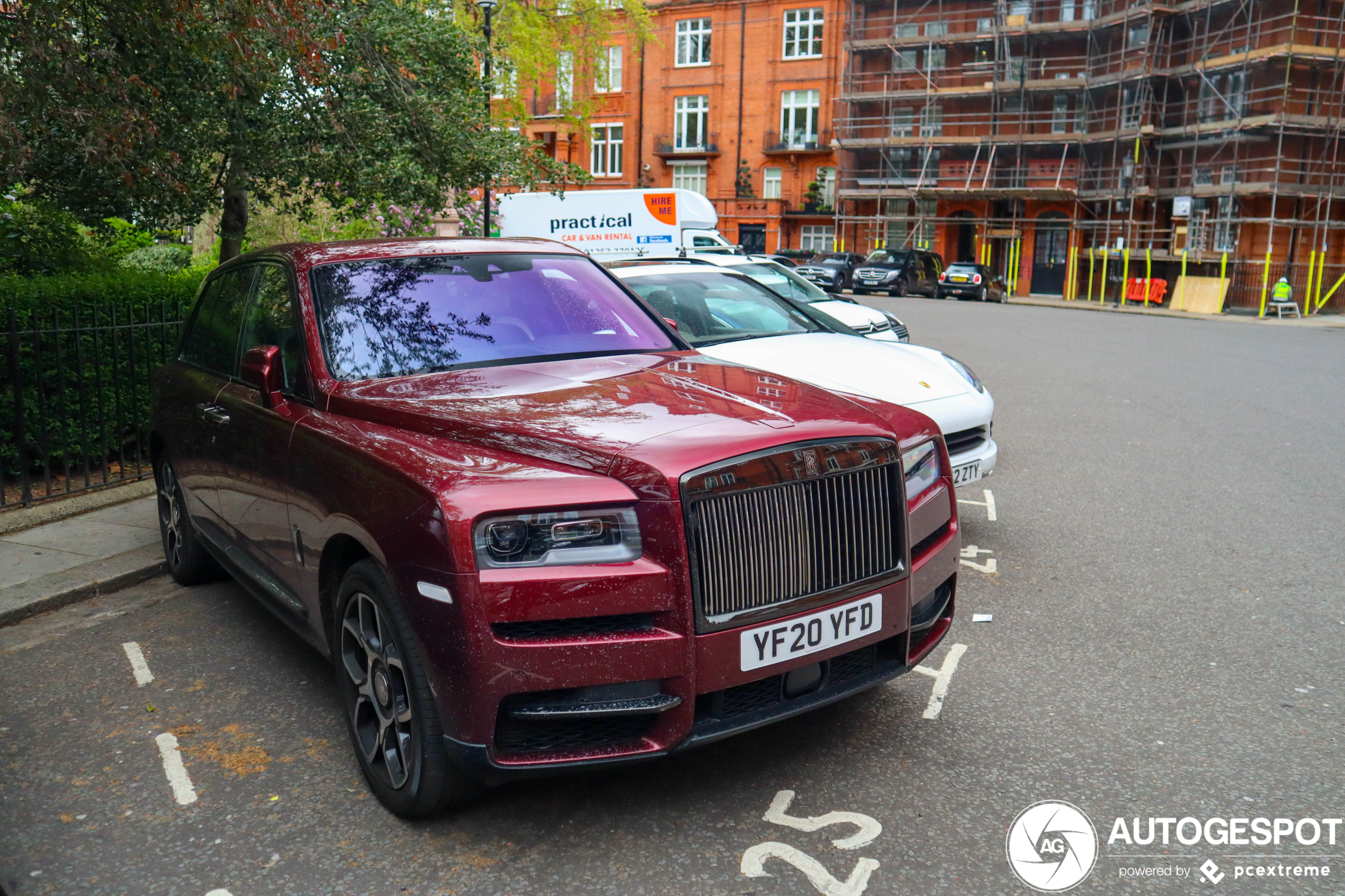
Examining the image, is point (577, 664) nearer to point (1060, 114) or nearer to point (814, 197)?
point (1060, 114)

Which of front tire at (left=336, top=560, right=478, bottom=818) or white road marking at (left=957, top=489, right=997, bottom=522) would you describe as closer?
front tire at (left=336, top=560, right=478, bottom=818)

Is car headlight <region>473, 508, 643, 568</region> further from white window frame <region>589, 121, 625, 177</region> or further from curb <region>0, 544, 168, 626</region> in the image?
white window frame <region>589, 121, 625, 177</region>

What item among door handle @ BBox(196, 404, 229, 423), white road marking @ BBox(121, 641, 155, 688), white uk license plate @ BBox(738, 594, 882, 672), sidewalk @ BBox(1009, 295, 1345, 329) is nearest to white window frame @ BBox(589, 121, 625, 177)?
sidewalk @ BBox(1009, 295, 1345, 329)

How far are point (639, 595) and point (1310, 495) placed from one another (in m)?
6.66

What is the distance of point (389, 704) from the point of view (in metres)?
3.37

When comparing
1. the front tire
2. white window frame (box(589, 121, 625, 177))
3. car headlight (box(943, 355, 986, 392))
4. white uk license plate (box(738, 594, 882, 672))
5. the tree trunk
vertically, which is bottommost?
the front tire

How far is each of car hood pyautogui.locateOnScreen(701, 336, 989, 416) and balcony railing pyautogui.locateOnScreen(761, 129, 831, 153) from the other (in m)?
44.1

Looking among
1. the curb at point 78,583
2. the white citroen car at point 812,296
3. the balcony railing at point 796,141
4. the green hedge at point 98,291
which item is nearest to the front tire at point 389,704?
the curb at point 78,583

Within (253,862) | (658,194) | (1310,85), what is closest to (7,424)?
(253,862)

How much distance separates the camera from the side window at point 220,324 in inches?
195

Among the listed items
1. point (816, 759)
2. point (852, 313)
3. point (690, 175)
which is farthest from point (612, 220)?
point (690, 175)

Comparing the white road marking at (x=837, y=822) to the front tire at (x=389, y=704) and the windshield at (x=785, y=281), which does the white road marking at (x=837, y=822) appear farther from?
the windshield at (x=785, y=281)

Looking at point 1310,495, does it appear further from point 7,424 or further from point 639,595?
point 7,424

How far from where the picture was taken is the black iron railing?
714cm
